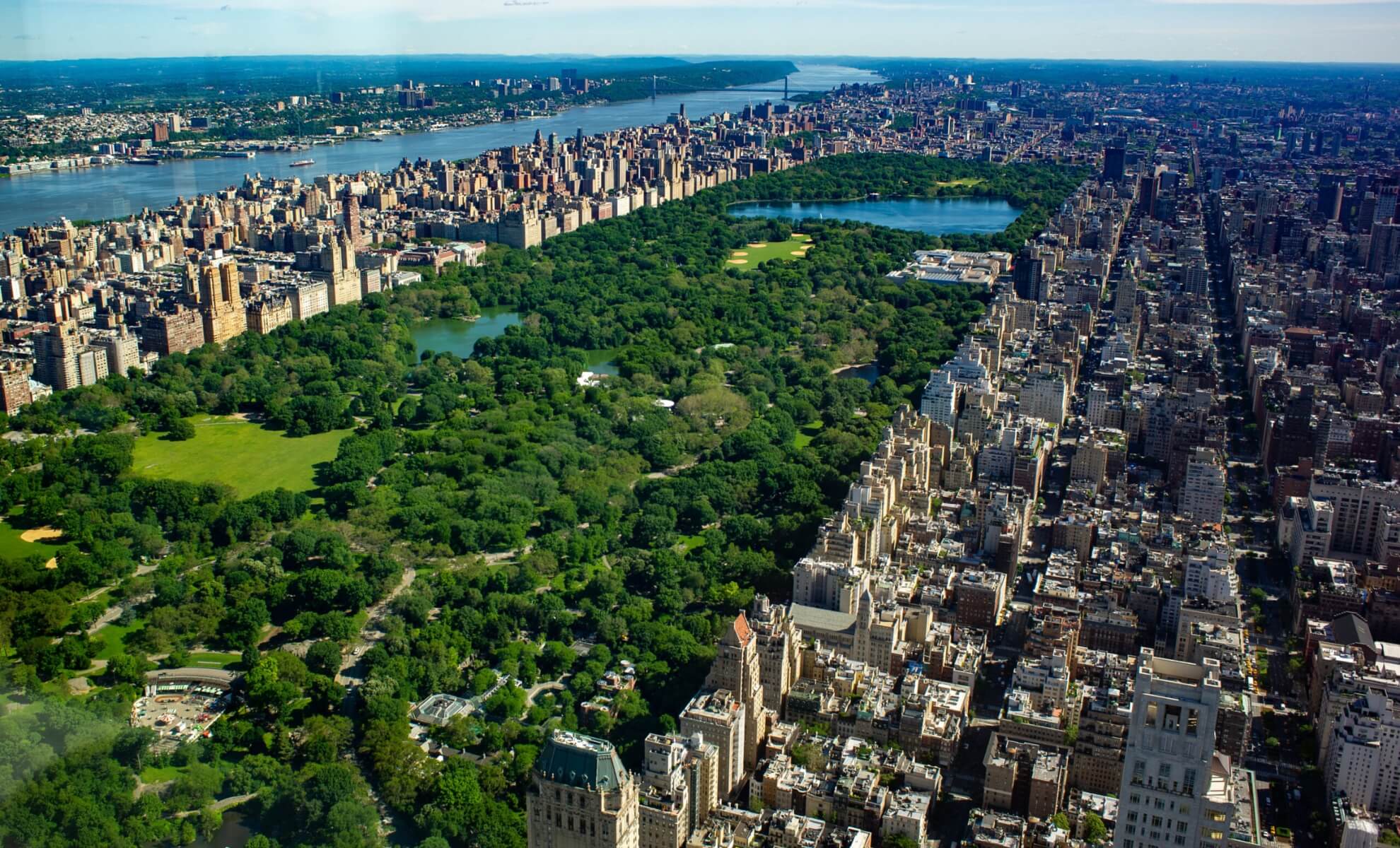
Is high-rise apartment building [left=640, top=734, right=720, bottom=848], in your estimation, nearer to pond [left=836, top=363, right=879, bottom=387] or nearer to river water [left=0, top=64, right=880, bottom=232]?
pond [left=836, top=363, right=879, bottom=387]

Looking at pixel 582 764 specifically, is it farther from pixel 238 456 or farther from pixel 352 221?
pixel 352 221

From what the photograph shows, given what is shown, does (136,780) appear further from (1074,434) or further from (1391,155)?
(1391,155)

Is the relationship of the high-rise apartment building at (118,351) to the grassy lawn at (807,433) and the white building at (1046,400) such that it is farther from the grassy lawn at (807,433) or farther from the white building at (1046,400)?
the white building at (1046,400)

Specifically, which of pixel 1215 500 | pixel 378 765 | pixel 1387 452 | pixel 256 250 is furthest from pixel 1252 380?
pixel 256 250

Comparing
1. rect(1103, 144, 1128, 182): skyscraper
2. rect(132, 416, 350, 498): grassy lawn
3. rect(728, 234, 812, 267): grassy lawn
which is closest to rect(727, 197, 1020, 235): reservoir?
rect(728, 234, 812, 267): grassy lawn

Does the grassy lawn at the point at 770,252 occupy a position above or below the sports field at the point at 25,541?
above

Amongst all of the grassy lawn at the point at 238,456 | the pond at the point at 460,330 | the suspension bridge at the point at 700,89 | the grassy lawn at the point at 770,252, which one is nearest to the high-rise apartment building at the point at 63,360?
the grassy lawn at the point at 238,456
